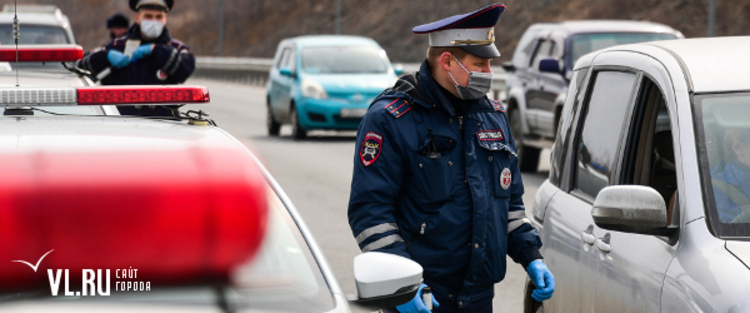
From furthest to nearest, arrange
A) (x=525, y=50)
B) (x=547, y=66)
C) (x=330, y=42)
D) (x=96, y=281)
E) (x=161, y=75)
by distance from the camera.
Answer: (x=330, y=42), (x=525, y=50), (x=547, y=66), (x=161, y=75), (x=96, y=281)

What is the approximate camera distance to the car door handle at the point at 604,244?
165 inches

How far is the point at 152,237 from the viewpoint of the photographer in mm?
2881

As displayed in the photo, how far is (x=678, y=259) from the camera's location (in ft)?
11.9

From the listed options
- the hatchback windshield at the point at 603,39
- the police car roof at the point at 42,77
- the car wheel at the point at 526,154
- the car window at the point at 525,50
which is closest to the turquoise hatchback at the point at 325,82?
the car window at the point at 525,50

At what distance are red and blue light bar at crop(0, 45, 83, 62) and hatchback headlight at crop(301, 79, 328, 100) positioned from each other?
40.3 feet

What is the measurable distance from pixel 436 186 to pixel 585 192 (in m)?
1.00

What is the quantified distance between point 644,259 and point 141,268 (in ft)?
5.72

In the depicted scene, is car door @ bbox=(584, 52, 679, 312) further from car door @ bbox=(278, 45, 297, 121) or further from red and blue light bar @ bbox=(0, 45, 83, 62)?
car door @ bbox=(278, 45, 297, 121)

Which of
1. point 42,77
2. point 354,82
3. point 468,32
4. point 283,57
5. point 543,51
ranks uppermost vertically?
point 468,32

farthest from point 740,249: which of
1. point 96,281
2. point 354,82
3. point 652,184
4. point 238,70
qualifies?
point 238,70

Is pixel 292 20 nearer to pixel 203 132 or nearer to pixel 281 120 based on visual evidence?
pixel 281 120

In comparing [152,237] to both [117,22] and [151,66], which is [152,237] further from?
[117,22]

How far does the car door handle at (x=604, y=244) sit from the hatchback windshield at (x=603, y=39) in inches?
400

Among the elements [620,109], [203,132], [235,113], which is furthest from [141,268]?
[235,113]
